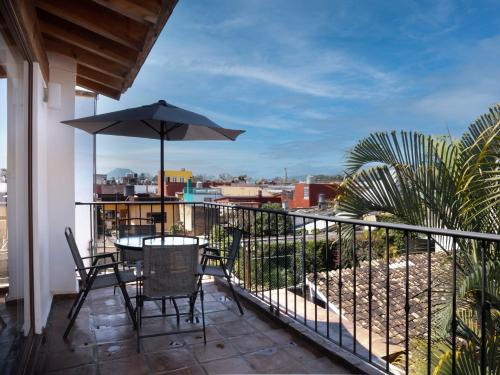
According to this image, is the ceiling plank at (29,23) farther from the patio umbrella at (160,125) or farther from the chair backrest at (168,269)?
the chair backrest at (168,269)

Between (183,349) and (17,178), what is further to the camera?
(183,349)

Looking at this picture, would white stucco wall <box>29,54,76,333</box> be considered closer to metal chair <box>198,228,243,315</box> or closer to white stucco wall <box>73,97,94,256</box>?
white stucco wall <box>73,97,94,256</box>

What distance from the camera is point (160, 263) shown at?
112 inches

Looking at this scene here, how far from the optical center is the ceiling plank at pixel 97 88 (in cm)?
482

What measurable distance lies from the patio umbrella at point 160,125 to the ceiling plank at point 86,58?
0.68 meters

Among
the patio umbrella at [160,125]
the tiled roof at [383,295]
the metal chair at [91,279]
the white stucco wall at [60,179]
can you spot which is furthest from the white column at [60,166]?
the tiled roof at [383,295]

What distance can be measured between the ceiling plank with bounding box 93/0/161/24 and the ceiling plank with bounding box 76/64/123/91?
192cm

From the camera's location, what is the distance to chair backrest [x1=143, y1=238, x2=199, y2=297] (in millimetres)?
2834

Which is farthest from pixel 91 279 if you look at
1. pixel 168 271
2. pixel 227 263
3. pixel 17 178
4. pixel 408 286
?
pixel 408 286

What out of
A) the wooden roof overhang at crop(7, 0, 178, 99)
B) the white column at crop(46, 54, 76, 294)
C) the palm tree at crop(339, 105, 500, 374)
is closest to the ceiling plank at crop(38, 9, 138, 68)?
the wooden roof overhang at crop(7, 0, 178, 99)

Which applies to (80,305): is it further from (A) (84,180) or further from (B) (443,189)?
(B) (443,189)

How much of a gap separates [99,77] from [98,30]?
163cm

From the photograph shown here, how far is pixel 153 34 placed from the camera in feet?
9.63

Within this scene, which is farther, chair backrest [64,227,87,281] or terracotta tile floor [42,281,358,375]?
chair backrest [64,227,87,281]
